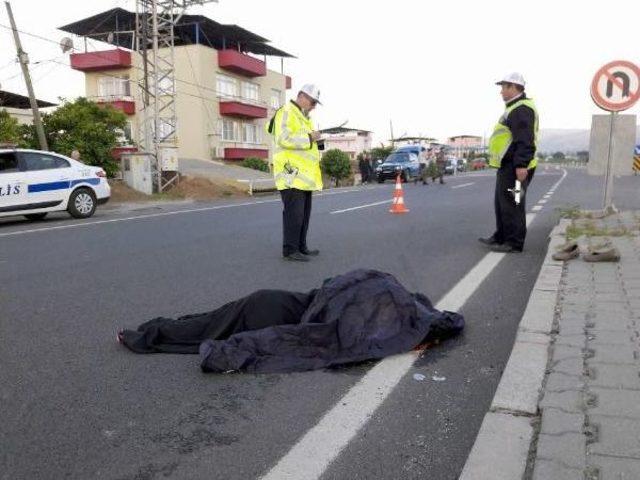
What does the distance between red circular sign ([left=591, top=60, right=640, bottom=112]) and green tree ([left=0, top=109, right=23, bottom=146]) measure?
690 inches

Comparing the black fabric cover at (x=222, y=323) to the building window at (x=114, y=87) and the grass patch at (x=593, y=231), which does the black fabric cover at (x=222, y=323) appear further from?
the building window at (x=114, y=87)

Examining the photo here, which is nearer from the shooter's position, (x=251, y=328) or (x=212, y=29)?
(x=251, y=328)

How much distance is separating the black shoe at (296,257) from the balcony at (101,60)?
36.9 m

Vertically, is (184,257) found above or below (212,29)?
below

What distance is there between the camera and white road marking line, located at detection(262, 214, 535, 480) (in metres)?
2.38

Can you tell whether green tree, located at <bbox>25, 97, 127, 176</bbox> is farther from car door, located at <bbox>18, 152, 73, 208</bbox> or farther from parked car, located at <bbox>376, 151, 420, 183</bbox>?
parked car, located at <bbox>376, 151, 420, 183</bbox>

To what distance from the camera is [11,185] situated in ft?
40.4

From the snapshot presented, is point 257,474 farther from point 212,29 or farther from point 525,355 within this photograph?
point 212,29

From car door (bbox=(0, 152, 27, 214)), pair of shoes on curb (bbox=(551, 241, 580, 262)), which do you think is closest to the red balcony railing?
car door (bbox=(0, 152, 27, 214))

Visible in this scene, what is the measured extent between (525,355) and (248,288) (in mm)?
2782

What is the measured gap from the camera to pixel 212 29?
137ft

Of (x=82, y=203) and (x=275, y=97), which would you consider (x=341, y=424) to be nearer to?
(x=82, y=203)

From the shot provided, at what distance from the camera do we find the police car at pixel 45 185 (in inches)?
486

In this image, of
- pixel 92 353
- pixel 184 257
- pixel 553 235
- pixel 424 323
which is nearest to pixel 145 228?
pixel 184 257
